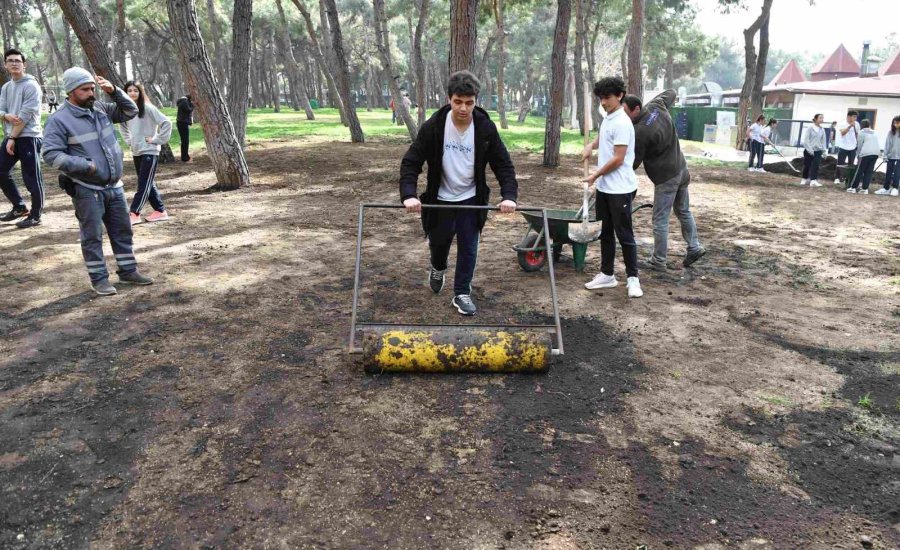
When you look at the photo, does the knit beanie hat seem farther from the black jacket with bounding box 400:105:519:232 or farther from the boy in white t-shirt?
the boy in white t-shirt

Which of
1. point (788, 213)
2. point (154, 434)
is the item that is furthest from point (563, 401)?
point (788, 213)

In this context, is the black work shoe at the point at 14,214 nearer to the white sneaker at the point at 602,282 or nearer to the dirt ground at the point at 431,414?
the dirt ground at the point at 431,414

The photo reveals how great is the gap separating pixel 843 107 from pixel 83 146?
1419 inches

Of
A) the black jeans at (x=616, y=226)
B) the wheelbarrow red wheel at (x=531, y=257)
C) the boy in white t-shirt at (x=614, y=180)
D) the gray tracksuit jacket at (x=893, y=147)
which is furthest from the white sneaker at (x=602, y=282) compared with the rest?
the gray tracksuit jacket at (x=893, y=147)

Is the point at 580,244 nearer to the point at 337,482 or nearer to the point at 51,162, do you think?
the point at 337,482

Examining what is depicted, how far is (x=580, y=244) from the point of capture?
21.7 feet

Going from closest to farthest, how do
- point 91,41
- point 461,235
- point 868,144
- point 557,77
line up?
1. point 461,235
2. point 91,41
3. point 868,144
4. point 557,77

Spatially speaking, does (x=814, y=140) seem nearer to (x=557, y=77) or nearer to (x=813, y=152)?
(x=813, y=152)

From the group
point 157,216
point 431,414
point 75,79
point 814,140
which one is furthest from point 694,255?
point 814,140

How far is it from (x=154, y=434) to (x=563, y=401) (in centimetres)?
237

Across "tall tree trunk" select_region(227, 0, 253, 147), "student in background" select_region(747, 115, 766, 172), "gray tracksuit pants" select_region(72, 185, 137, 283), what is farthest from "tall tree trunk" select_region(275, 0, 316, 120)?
"gray tracksuit pants" select_region(72, 185, 137, 283)

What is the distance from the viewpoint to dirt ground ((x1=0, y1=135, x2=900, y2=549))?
2826 mm

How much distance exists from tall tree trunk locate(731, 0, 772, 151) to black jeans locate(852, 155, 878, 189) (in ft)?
30.1

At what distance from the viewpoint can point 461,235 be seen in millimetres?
5137
